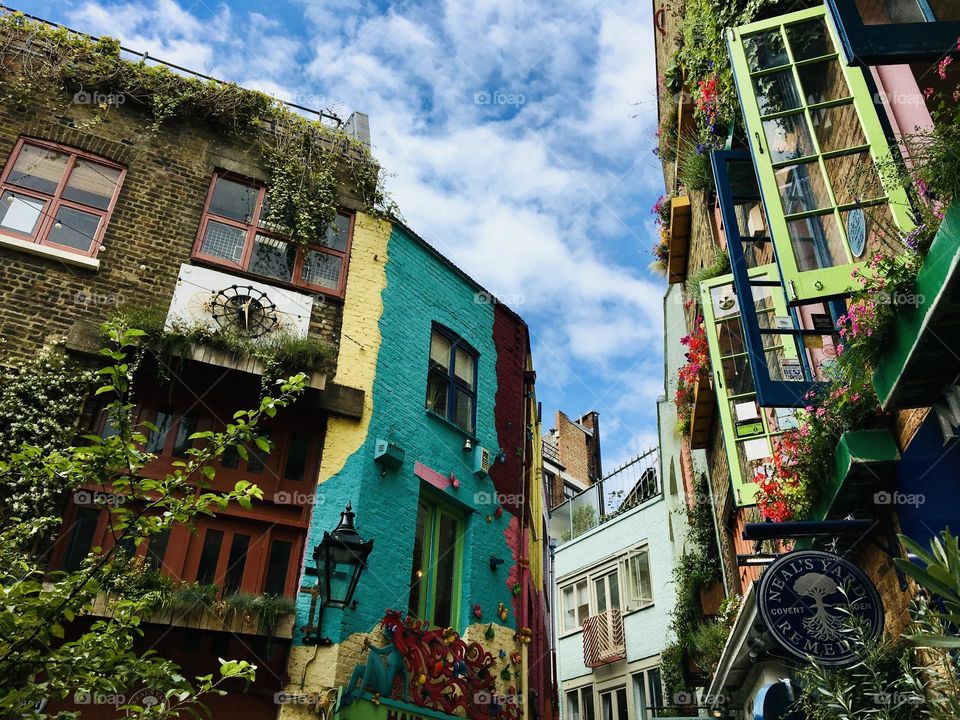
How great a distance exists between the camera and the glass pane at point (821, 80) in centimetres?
695

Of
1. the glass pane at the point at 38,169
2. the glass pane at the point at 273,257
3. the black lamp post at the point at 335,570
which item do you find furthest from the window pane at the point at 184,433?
the glass pane at the point at 38,169

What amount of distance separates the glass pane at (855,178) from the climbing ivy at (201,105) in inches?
300

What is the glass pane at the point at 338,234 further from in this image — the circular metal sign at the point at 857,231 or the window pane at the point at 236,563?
the circular metal sign at the point at 857,231

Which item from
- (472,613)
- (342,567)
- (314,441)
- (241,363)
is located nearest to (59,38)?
(241,363)

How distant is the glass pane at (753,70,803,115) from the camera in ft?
22.7

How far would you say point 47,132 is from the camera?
11.0 meters

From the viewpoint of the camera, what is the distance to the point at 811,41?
7.12 meters

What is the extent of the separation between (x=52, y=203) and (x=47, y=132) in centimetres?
123

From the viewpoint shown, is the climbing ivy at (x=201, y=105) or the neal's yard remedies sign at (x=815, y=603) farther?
the climbing ivy at (x=201, y=105)

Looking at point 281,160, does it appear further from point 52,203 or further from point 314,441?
point 314,441

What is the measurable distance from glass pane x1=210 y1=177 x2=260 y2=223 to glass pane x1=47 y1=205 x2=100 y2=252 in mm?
1710

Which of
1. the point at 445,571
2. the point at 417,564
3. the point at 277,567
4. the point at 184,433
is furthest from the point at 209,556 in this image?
the point at 445,571

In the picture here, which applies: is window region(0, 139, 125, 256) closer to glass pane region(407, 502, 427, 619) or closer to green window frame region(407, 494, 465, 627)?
glass pane region(407, 502, 427, 619)

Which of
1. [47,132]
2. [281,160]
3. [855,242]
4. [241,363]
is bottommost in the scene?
[855,242]
